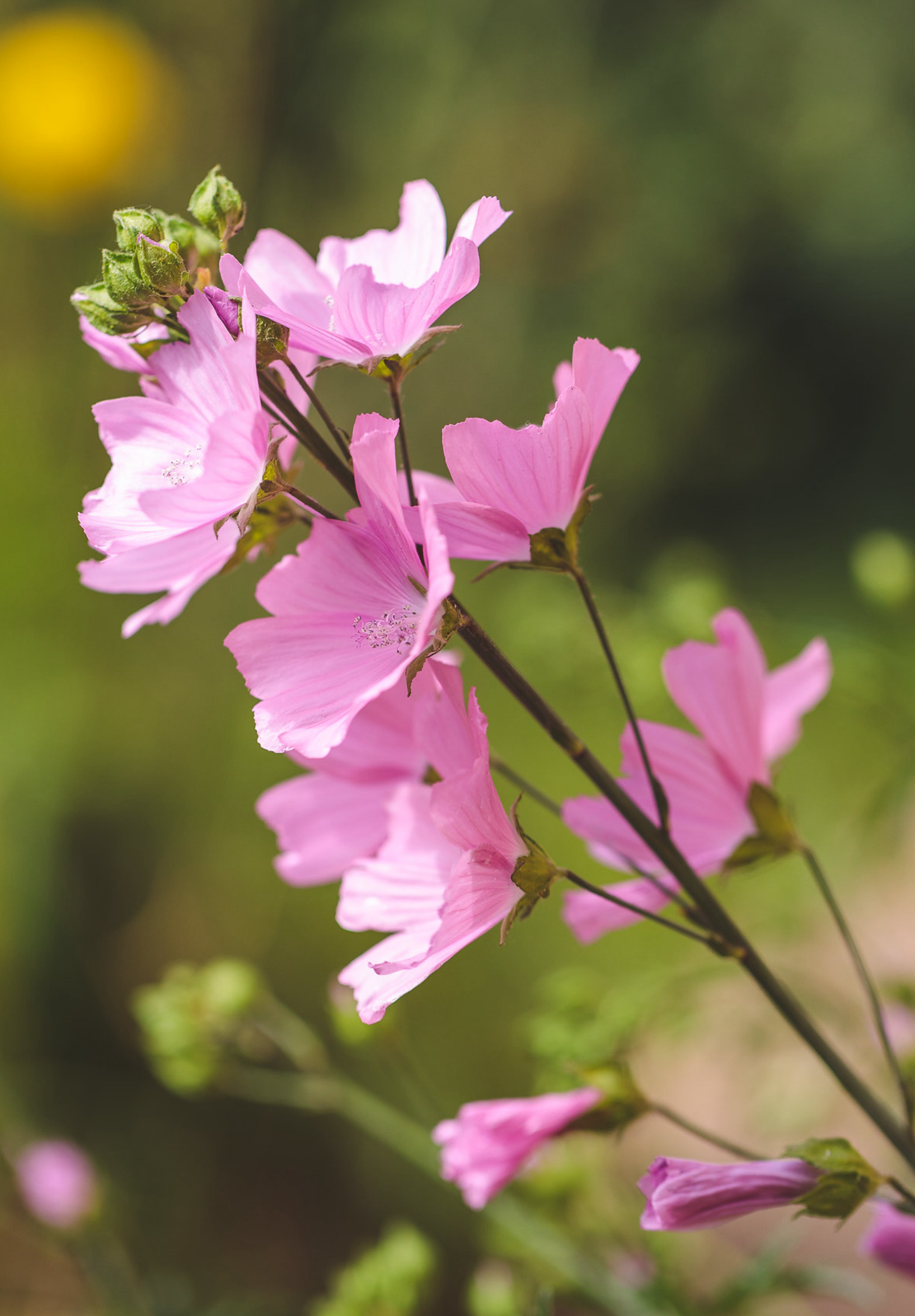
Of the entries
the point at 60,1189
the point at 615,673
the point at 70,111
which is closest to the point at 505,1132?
the point at 615,673

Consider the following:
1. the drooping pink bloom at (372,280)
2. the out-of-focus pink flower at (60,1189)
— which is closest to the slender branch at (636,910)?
the drooping pink bloom at (372,280)

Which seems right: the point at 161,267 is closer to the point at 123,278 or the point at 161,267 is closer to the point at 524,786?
the point at 123,278

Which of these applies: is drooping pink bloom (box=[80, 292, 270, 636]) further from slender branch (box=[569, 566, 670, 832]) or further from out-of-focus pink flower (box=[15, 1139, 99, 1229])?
out-of-focus pink flower (box=[15, 1139, 99, 1229])

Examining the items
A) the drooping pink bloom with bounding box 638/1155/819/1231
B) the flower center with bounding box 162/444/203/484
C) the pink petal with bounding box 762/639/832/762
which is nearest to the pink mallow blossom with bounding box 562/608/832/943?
the pink petal with bounding box 762/639/832/762

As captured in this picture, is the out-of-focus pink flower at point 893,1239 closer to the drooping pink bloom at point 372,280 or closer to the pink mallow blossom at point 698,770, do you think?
the pink mallow blossom at point 698,770

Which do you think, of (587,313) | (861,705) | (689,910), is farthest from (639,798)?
(587,313)

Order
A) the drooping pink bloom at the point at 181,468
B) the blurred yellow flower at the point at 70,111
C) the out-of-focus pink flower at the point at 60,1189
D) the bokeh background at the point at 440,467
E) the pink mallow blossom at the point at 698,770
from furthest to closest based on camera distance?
the blurred yellow flower at the point at 70,111 → the bokeh background at the point at 440,467 → the out-of-focus pink flower at the point at 60,1189 → the pink mallow blossom at the point at 698,770 → the drooping pink bloom at the point at 181,468
